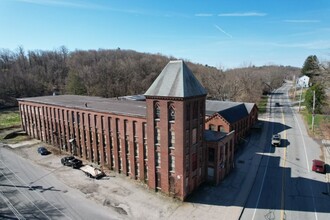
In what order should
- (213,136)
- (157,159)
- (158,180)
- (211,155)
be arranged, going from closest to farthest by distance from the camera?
(157,159)
(158,180)
(211,155)
(213,136)

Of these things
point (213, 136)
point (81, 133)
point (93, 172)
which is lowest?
point (93, 172)

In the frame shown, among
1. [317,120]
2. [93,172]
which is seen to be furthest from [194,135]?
[317,120]

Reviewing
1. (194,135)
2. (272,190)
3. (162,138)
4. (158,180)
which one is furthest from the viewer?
(272,190)

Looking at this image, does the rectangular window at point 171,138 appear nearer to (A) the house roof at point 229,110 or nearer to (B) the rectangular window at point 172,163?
(B) the rectangular window at point 172,163

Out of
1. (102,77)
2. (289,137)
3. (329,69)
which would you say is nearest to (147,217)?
(289,137)

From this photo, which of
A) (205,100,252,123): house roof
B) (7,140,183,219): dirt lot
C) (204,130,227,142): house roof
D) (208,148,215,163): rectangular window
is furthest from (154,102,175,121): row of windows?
(205,100,252,123): house roof

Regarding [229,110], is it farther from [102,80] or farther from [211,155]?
[102,80]
